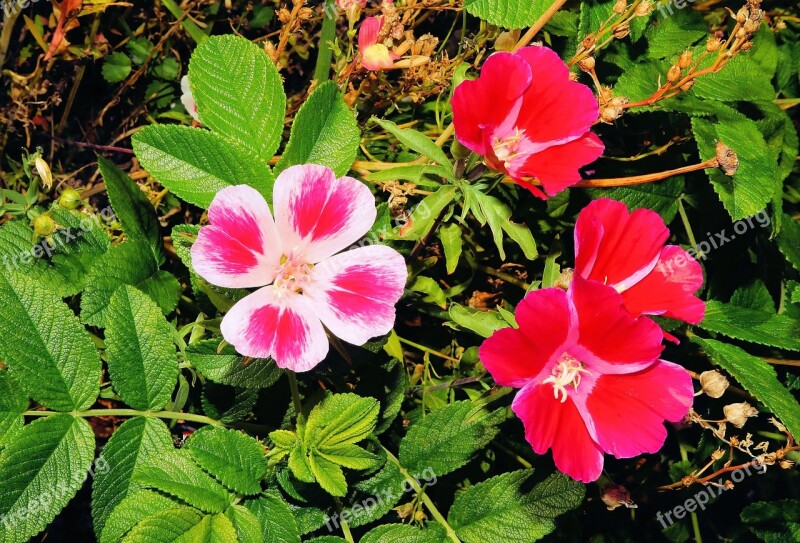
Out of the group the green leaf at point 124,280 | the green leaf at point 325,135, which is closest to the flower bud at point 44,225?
the green leaf at point 124,280

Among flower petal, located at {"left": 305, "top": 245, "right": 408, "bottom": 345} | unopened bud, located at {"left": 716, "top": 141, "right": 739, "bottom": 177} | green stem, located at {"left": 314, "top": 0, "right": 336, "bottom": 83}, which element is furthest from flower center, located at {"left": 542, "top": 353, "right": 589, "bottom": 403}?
green stem, located at {"left": 314, "top": 0, "right": 336, "bottom": 83}

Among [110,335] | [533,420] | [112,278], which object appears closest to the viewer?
[533,420]

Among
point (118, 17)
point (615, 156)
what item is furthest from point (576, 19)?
point (118, 17)

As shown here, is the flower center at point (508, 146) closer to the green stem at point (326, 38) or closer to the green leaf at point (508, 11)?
the green leaf at point (508, 11)

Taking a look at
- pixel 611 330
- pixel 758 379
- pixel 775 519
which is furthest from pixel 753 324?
pixel 611 330

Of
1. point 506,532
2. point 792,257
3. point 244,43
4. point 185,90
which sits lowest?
point 506,532

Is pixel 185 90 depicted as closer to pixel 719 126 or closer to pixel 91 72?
pixel 91 72
